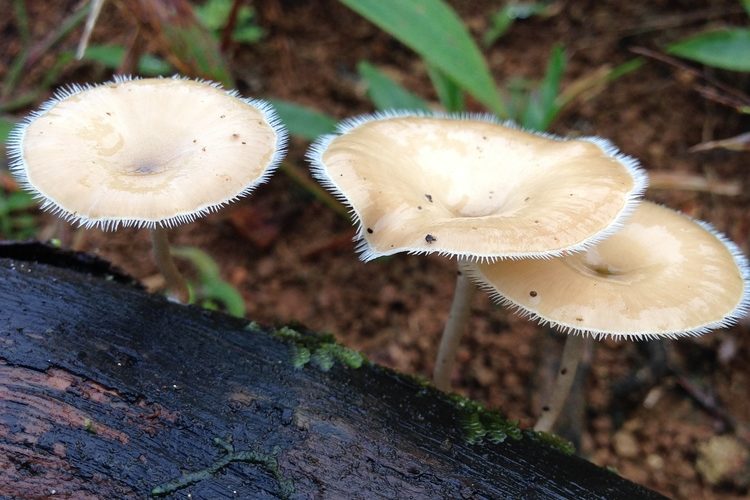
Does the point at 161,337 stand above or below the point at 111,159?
below

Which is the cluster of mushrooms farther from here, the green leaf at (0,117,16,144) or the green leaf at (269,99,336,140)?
the green leaf at (0,117,16,144)

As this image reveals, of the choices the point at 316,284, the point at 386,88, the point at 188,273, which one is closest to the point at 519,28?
the point at 386,88

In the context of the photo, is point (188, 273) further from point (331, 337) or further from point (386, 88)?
point (331, 337)

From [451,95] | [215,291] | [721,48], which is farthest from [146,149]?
[721,48]

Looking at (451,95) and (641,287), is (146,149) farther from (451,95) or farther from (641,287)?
(451,95)

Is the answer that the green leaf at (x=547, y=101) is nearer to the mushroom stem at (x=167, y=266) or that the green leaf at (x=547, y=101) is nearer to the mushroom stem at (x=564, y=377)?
the mushroom stem at (x=564, y=377)
